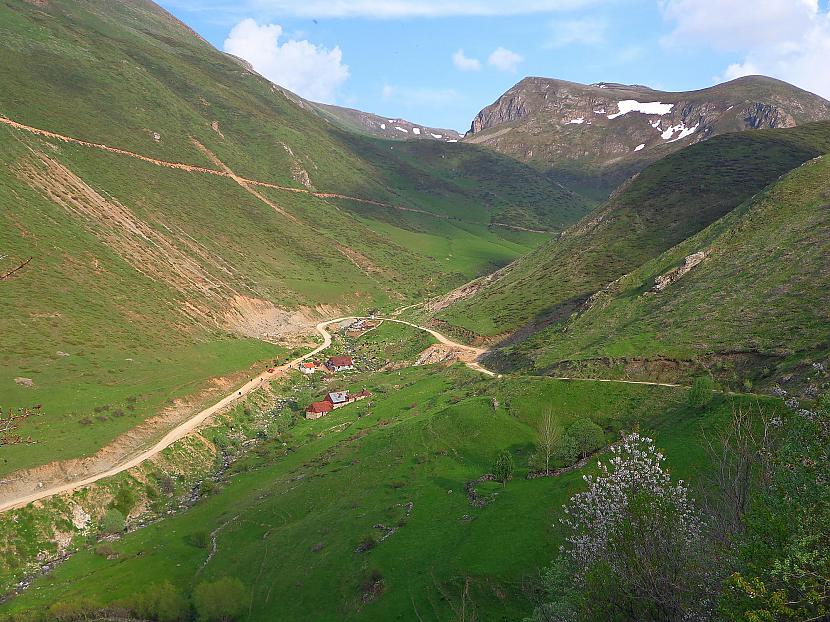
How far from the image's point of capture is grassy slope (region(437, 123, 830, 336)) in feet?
346

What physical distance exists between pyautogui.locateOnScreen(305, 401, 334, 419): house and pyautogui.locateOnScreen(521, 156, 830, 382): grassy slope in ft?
109

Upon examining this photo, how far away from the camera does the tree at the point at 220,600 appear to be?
39.0 meters

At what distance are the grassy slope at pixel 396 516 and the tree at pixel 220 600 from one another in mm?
1307

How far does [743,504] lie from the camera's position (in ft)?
68.8

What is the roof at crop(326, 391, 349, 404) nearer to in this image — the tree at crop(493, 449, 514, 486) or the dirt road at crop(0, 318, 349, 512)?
the dirt road at crop(0, 318, 349, 512)

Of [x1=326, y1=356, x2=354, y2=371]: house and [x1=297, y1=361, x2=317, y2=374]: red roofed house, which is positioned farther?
[x1=326, y1=356, x2=354, y2=371]: house

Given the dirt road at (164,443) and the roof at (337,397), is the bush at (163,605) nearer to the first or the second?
the dirt road at (164,443)

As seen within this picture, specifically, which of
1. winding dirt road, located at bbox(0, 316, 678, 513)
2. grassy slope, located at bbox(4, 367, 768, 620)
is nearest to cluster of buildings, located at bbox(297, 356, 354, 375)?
winding dirt road, located at bbox(0, 316, 678, 513)

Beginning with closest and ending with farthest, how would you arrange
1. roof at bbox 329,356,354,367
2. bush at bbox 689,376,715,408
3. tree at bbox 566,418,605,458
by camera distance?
1. bush at bbox 689,376,715,408
2. tree at bbox 566,418,605,458
3. roof at bbox 329,356,354,367

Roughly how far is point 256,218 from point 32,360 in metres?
111

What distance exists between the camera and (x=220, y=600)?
3953 centimetres

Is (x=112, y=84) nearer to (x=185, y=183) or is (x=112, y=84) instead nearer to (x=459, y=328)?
(x=185, y=183)

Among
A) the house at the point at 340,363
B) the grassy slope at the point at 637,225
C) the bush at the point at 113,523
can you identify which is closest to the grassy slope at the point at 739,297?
the grassy slope at the point at 637,225

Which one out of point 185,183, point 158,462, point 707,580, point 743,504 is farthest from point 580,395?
point 185,183
